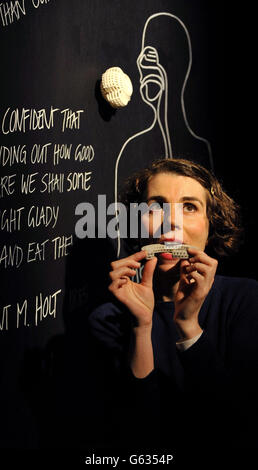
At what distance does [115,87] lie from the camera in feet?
5.50

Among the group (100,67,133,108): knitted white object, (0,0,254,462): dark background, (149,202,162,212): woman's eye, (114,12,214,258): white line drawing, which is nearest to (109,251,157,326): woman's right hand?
(149,202,162,212): woman's eye

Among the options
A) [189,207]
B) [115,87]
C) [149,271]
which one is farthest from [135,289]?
[115,87]

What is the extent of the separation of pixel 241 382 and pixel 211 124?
999mm

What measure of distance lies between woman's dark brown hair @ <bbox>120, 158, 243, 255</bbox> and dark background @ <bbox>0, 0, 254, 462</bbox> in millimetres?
174

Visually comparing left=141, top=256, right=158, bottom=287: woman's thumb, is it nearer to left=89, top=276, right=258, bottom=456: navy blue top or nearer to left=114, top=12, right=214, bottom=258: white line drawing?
left=89, top=276, right=258, bottom=456: navy blue top

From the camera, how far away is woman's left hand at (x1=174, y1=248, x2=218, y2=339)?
135cm

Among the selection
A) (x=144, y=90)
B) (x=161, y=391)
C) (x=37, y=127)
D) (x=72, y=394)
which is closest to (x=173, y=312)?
(x=161, y=391)

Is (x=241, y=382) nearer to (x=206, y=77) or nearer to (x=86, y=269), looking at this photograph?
(x=86, y=269)

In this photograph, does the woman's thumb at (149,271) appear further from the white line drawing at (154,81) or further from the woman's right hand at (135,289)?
the white line drawing at (154,81)

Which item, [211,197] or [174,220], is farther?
[211,197]

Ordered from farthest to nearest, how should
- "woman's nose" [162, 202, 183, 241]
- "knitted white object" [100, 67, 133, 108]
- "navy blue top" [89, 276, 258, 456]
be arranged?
"knitted white object" [100, 67, 133, 108] < "woman's nose" [162, 202, 183, 241] < "navy blue top" [89, 276, 258, 456]

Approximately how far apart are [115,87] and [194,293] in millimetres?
702

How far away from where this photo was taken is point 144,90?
187 centimetres

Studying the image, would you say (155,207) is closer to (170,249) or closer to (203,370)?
(170,249)
